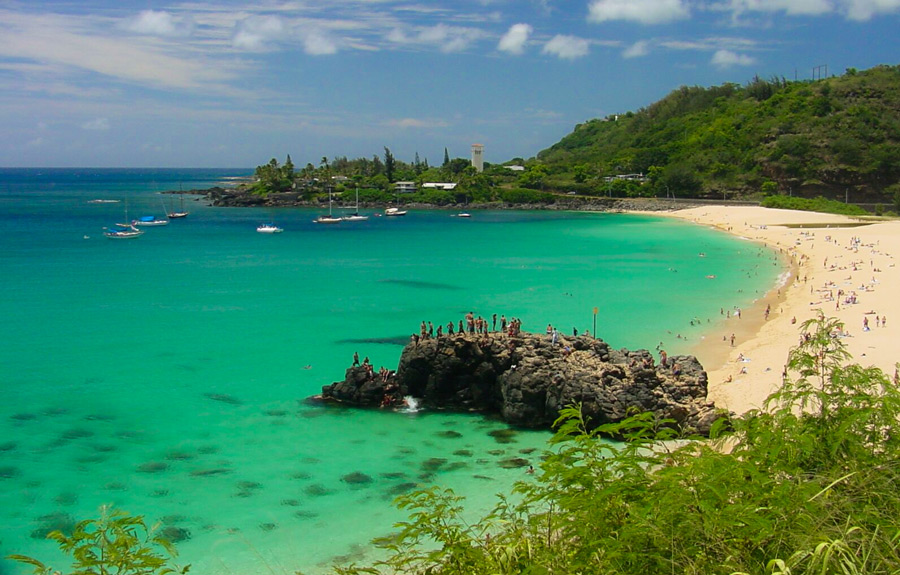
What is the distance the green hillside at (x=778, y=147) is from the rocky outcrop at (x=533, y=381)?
110876 mm

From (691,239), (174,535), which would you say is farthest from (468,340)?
(691,239)

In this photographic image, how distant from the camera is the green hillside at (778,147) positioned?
119812mm

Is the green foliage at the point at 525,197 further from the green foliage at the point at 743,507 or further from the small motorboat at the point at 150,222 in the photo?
the green foliage at the point at 743,507

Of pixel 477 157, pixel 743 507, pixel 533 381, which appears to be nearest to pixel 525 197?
pixel 477 157

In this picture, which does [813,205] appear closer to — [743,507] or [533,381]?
[533,381]

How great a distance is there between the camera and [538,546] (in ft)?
28.7

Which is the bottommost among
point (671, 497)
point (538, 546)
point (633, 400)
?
point (633, 400)

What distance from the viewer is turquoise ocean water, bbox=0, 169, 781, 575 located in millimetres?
18750

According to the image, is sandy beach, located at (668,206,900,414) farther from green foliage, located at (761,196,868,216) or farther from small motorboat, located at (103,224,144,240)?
small motorboat, located at (103,224,144,240)

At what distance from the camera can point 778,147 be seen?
418 ft

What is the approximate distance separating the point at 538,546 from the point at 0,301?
51.1m

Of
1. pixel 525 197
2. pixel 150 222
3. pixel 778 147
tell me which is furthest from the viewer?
pixel 525 197

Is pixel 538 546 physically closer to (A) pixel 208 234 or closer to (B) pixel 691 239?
(B) pixel 691 239

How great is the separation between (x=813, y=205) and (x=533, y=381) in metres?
101
